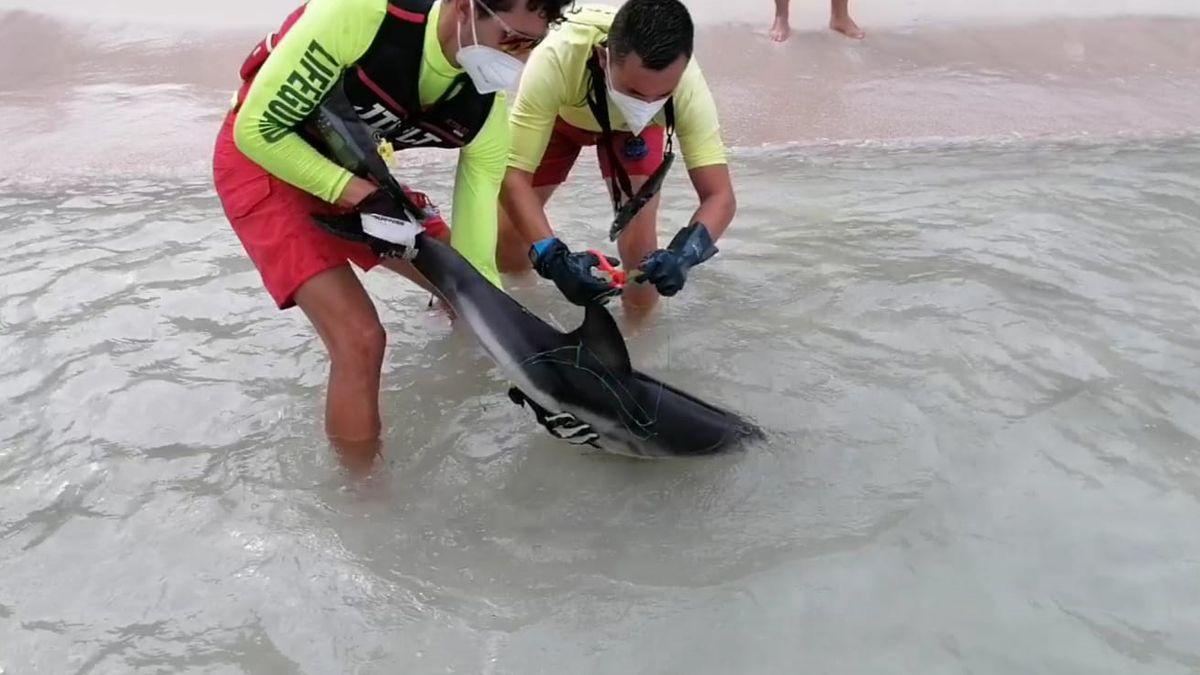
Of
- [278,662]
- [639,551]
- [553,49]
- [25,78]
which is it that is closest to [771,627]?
[639,551]

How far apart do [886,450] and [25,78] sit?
630 centimetres

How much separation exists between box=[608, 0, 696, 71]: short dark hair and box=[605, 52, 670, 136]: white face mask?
19cm

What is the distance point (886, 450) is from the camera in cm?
334

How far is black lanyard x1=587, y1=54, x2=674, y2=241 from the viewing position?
11.6 ft

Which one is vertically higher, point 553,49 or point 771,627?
point 553,49

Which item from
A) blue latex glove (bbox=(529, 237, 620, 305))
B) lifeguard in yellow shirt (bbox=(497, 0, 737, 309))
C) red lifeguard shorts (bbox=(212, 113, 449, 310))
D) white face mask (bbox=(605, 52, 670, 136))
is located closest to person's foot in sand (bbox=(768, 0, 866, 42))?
lifeguard in yellow shirt (bbox=(497, 0, 737, 309))

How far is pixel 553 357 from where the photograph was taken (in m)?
2.95

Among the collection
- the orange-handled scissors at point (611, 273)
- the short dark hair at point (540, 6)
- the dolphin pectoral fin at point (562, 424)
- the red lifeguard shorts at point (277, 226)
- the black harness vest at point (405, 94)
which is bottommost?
the dolphin pectoral fin at point (562, 424)

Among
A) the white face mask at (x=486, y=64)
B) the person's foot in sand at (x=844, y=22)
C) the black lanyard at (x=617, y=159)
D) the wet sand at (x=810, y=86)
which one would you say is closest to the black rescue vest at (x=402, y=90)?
the white face mask at (x=486, y=64)

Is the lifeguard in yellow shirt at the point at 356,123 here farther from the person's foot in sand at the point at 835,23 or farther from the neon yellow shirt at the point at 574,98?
the person's foot in sand at the point at 835,23

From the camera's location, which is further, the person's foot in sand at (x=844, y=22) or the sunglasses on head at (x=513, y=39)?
the person's foot in sand at (x=844, y=22)

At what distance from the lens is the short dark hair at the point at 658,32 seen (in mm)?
2988

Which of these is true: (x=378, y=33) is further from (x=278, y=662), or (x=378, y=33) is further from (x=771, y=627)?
(x=771, y=627)

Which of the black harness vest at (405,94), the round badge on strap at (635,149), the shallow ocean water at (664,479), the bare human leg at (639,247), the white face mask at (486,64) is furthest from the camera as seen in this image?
the bare human leg at (639,247)
